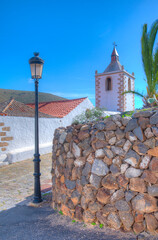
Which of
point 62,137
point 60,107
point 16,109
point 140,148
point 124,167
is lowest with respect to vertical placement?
point 124,167

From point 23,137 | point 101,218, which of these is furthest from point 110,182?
point 23,137

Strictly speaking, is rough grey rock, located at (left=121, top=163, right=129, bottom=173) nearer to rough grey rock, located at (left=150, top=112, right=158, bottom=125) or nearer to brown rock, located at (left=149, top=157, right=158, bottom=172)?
brown rock, located at (left=149, top=157, right=158, bottom=172)

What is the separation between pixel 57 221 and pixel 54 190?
72 centimetres

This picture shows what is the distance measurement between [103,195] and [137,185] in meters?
0.59

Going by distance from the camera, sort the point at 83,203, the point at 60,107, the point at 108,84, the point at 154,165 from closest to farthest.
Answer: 1. the point at 154,165
2. the point at 83,203
3. the point at 60,107
4. the point at 108,84

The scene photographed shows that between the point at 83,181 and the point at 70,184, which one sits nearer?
the point at 83,181

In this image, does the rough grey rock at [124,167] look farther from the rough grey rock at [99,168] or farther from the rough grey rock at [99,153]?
the rough grey rock at [99,153]

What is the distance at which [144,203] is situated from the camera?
9.13ft

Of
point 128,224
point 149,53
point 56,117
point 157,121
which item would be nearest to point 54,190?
point 128,224

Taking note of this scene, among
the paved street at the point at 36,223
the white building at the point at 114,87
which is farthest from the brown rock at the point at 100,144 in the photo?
the white building at the point at 114,87

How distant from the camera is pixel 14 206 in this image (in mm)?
4422

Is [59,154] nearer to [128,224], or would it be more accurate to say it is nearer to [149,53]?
[128,224]

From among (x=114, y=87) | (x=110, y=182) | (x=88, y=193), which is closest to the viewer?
(x=110, y=182)

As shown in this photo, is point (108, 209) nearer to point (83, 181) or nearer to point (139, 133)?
point (83, 181)
